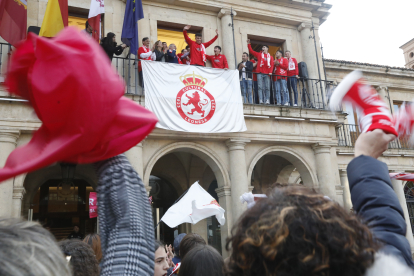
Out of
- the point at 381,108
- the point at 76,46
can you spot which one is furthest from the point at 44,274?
the point at 381,108

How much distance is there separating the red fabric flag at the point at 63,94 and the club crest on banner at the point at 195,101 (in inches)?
331

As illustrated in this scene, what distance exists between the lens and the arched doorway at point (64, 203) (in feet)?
39.3

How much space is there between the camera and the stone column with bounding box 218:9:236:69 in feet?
37.2

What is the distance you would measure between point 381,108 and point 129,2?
972cm

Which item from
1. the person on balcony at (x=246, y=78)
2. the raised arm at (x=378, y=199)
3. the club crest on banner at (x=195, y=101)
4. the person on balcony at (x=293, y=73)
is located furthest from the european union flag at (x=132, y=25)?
the raised arm at (x=378, y=199)

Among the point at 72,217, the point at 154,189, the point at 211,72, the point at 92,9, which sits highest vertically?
the point at 92,9

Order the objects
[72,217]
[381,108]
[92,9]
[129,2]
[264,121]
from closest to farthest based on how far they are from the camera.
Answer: [381,108]
[92,9]
[129,2]
[264,121]
[72,217]

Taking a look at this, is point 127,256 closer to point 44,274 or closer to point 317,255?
point 44,274

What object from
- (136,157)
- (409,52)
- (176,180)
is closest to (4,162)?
(136,157)

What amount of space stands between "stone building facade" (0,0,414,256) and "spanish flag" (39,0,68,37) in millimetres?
1826

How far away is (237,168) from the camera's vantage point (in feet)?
33.3

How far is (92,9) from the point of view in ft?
29.3

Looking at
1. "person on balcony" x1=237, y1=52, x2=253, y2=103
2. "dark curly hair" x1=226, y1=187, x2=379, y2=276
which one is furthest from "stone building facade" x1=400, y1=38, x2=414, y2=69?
"dark curly hair" x1=226, y1=187, x2=379, y2=276

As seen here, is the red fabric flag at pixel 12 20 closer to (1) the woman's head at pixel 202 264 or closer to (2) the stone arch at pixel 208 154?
(2) the stone arch at pixel 208 154
